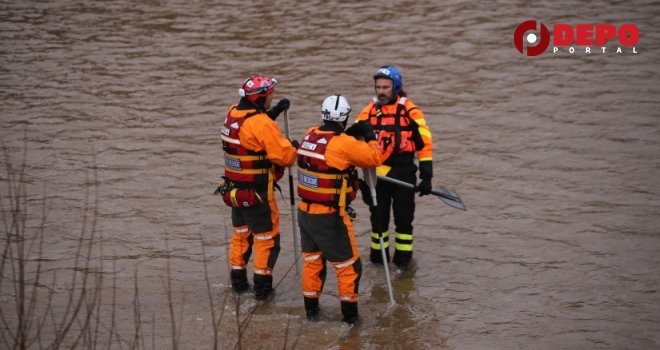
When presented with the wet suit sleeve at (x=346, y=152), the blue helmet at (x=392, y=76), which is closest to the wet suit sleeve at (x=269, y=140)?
the wet suit sleeve at (x=346, y=152)

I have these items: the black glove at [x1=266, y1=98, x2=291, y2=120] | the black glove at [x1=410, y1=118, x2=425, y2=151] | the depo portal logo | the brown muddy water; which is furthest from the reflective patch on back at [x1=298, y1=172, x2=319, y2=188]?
the depo portal logo

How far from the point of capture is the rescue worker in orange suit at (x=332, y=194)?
21.9ft

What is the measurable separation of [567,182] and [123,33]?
35.6ft

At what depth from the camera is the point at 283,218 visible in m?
9.48

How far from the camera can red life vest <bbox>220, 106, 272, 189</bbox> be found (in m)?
7.14

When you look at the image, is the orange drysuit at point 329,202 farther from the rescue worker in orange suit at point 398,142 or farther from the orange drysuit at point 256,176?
the rescue worker in orange suit at point 398,142

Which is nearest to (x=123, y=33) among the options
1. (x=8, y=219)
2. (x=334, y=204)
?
(x=8, y=219)

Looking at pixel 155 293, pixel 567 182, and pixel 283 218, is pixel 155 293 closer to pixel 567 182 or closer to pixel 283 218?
pixel 283 218

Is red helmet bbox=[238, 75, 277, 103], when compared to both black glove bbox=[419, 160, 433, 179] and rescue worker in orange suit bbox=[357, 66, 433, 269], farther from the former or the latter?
black glove bbox=[419, 160, 433, 179]

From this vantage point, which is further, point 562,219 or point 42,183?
point 42,183

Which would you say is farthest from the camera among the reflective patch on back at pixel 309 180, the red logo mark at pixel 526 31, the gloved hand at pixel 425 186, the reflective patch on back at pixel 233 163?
the red logo mark at pixel 526 31

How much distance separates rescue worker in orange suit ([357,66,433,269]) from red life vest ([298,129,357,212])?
79 cm

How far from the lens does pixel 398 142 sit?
25.2 feet

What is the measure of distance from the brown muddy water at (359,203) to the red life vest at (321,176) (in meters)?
1.21
